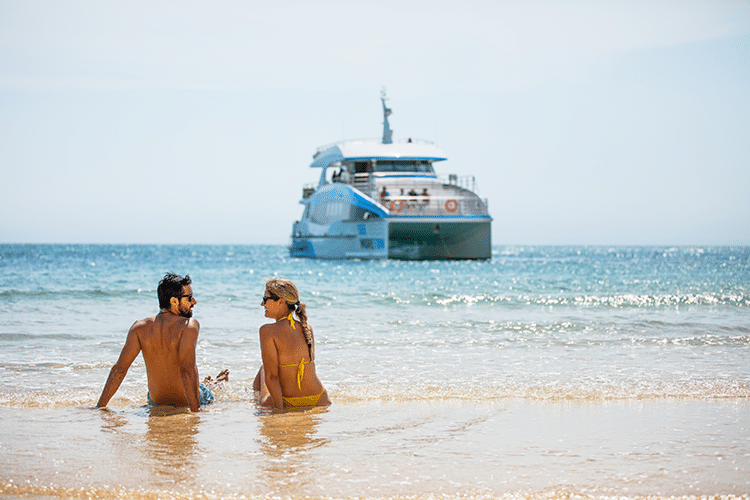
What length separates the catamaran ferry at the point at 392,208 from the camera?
33031 millimetres

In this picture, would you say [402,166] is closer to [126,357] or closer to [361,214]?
[361,214]

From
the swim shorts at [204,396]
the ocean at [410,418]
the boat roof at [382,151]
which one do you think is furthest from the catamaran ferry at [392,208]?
the swim shorts at [204,396]

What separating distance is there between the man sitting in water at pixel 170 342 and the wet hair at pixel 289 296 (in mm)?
516

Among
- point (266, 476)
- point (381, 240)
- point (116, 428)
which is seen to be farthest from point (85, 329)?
point (381, 240)

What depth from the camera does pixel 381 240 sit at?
112ft

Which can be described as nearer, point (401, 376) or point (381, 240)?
point (401, 376)

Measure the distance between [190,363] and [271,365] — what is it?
0.54 meters

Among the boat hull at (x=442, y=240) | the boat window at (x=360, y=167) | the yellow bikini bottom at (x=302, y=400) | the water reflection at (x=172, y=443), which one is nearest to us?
the water reflection at (x=172, y=443)

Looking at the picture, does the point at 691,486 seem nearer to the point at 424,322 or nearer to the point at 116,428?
the point at 116,428

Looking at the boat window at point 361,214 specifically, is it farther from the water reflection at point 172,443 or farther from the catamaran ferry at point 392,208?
the water reflection at point 172,443

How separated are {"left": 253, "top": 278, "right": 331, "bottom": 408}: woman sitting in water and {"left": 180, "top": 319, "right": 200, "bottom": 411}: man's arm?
445 millimetres

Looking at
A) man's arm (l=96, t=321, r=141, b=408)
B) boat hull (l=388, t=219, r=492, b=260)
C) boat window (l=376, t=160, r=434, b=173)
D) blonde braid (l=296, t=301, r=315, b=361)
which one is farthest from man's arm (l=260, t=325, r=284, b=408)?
boat window (l=376, t=160, r=434, b=173)

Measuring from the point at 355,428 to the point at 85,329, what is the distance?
24.1 feet

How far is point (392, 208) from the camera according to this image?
32.9m
